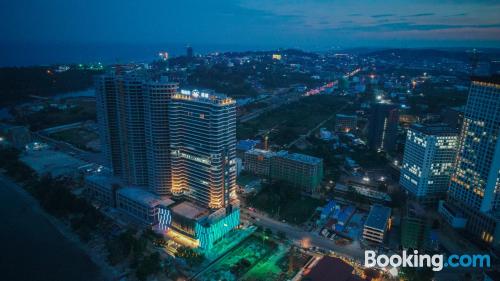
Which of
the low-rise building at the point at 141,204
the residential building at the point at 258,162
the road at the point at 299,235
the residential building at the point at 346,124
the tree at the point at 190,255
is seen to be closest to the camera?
the tree at the point at 190,255

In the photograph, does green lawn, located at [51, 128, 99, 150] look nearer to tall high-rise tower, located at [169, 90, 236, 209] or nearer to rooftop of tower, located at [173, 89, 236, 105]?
tall high-rise tower, located at [169, 90, 236, 209]

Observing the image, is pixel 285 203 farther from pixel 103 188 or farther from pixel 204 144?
pixel 103 188

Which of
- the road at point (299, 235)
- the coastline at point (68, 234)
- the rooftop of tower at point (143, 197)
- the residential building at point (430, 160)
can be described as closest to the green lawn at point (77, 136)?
the coastline at point (68, 234)

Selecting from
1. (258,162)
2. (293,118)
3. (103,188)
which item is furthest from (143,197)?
(293,118)

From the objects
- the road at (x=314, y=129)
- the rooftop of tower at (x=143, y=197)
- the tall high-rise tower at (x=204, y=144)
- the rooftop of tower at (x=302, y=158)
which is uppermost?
the tall high-rise tower at (x=204, y=144)

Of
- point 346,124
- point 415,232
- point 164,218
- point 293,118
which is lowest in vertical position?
point 164,218

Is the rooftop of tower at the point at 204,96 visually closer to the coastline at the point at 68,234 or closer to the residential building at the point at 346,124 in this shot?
the coastline at the point at 68,234

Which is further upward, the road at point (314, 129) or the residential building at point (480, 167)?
the residential building at point (480, 167)

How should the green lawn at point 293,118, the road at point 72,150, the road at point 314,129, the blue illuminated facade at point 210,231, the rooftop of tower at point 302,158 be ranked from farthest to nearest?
the green lawn at point 293,118
the road at point 314,129
the road at point 72,150
the rooftop of tower at point 302,158
the blue illuminated facade at point 210,231

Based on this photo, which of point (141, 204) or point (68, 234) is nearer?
point (68, 234)
